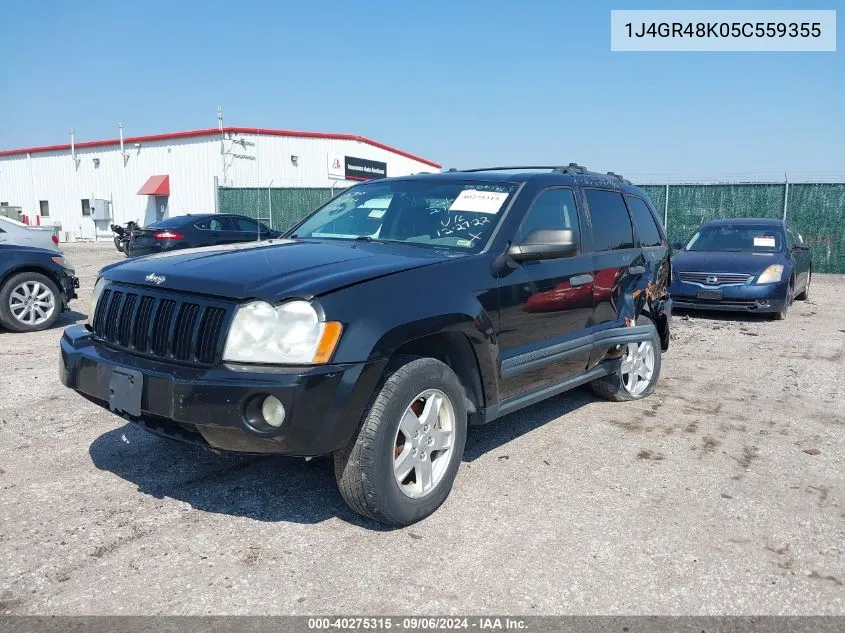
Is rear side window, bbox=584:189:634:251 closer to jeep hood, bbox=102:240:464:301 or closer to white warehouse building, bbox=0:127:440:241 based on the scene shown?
jeep hood, bbox=102:240:464:301

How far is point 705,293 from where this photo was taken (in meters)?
9.73

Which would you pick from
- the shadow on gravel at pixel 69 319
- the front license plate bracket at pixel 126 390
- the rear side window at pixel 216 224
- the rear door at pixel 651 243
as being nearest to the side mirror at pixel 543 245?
the rear door at pixel 651 243

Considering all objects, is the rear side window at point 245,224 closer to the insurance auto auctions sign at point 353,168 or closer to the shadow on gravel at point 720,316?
the shadow on gravel at point 720,316

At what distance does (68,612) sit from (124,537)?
0.58 meters

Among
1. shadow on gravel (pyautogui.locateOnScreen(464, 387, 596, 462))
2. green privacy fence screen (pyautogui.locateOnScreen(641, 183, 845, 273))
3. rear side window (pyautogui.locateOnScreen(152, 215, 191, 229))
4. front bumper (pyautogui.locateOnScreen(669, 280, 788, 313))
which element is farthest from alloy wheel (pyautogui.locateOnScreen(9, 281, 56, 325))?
green privacy fence screen (pyautogui.locateOnScreen(641, 183, 845, 273))

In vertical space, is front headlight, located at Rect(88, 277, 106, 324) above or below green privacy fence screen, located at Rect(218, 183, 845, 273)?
below

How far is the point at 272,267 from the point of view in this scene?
10.6 feet

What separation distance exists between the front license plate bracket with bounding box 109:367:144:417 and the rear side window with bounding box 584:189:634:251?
121 inches

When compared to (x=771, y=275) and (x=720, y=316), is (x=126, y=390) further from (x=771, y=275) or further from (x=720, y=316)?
(x=720, y=316)

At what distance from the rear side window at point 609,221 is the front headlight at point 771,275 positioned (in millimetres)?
5241

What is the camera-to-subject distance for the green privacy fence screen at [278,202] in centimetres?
2389

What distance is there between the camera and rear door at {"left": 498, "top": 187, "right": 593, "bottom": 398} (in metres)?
3.80

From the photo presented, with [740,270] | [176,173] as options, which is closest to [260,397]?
[740,270]

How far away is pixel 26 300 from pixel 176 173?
24.9 metres
